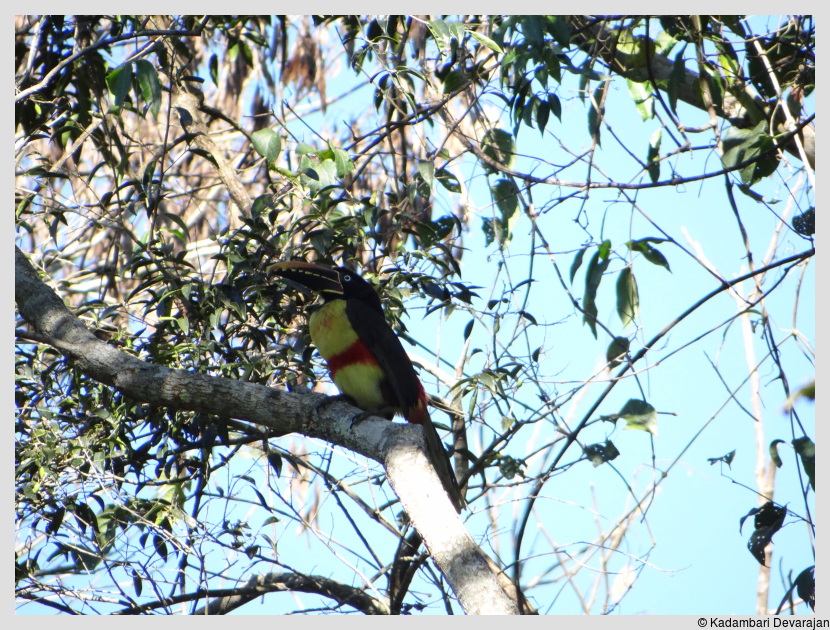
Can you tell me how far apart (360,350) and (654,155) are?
1.76 meters

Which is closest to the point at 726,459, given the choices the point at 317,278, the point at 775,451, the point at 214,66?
the point at 775,451

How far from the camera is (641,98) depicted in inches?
177

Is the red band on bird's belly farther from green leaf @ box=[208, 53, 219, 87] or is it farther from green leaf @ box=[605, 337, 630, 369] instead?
green leaf @ box=[208, 53, 219, 87]

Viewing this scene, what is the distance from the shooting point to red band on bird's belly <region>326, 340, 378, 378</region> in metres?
4.03

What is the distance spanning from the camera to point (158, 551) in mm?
3781

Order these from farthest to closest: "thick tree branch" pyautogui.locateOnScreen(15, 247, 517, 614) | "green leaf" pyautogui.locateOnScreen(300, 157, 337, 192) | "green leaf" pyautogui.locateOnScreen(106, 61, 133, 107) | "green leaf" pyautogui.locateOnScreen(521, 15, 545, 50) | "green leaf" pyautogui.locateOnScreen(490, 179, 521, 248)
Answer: "green leaf" pyautogui.locateOnScreen(490, 179, 521, 248)
"green leaf" pyautogui.locateOnScreen(300, 157, 337, 192)
"green leaf" pyautogui.locateOnScreen(106, 61, 133, 107)
"green leaf" pyautogui.locateOnScreen(521, 15, 545, 50)
"thick tree branch" pyautogui.locateOnScreen(15, 247, 517, 614)

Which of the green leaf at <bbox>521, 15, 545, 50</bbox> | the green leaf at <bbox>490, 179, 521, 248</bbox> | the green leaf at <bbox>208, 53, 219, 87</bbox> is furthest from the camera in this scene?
the green leaf at <bbox>208, 53, 219, 87</bbox>

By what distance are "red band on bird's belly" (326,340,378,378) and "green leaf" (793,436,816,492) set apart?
6.38 feet

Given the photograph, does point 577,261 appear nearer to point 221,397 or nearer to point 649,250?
point 649,250

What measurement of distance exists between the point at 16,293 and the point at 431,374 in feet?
7.51

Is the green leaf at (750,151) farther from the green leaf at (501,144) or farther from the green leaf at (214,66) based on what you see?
the green leaf at (214,66)

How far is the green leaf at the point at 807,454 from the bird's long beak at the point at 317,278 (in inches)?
87.2

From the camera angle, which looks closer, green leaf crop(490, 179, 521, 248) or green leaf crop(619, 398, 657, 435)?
green leaf crop(619, 398, 657, 435)

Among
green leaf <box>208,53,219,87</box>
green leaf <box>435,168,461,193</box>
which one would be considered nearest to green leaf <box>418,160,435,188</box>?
green leaf <box>435,168,461,193</box>
